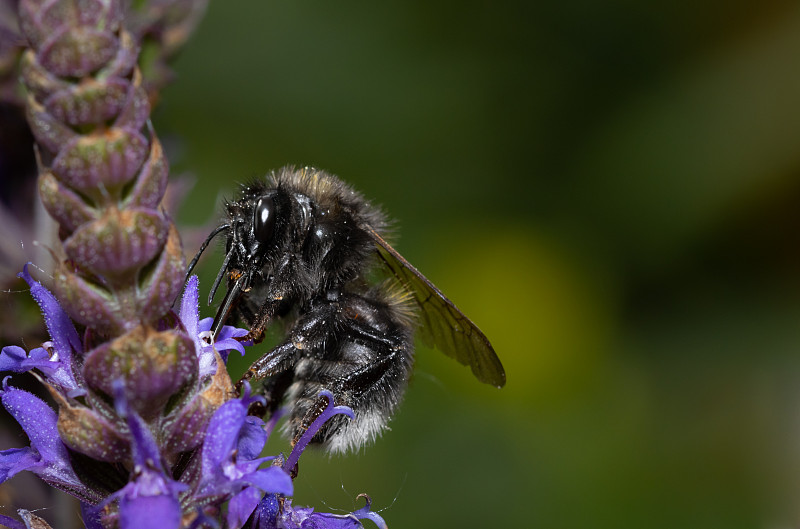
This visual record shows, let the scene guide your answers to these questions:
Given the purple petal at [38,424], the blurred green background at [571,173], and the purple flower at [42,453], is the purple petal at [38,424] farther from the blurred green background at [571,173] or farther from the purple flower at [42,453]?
the blurred green background at [571,173]

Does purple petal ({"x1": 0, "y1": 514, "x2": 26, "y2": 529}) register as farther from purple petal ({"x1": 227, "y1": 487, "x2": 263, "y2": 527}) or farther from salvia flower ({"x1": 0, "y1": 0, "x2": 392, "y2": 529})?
purple petal ({"x1": 227, "y1": 487, "x2": 263, "y2": 527})

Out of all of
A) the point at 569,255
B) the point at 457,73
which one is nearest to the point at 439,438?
the point at 569,255

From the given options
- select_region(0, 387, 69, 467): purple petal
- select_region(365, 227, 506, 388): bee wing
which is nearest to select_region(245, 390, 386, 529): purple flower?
select_region(0, 387, 69, 467): purple petal

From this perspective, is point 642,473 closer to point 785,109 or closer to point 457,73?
point 785,109

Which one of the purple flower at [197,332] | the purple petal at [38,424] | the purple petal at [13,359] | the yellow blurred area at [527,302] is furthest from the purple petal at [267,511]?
the yellow blurred area at [527,302]

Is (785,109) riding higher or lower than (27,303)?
higher

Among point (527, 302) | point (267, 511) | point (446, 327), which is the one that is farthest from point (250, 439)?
point (527, 302)

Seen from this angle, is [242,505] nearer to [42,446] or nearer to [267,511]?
[267,511]
